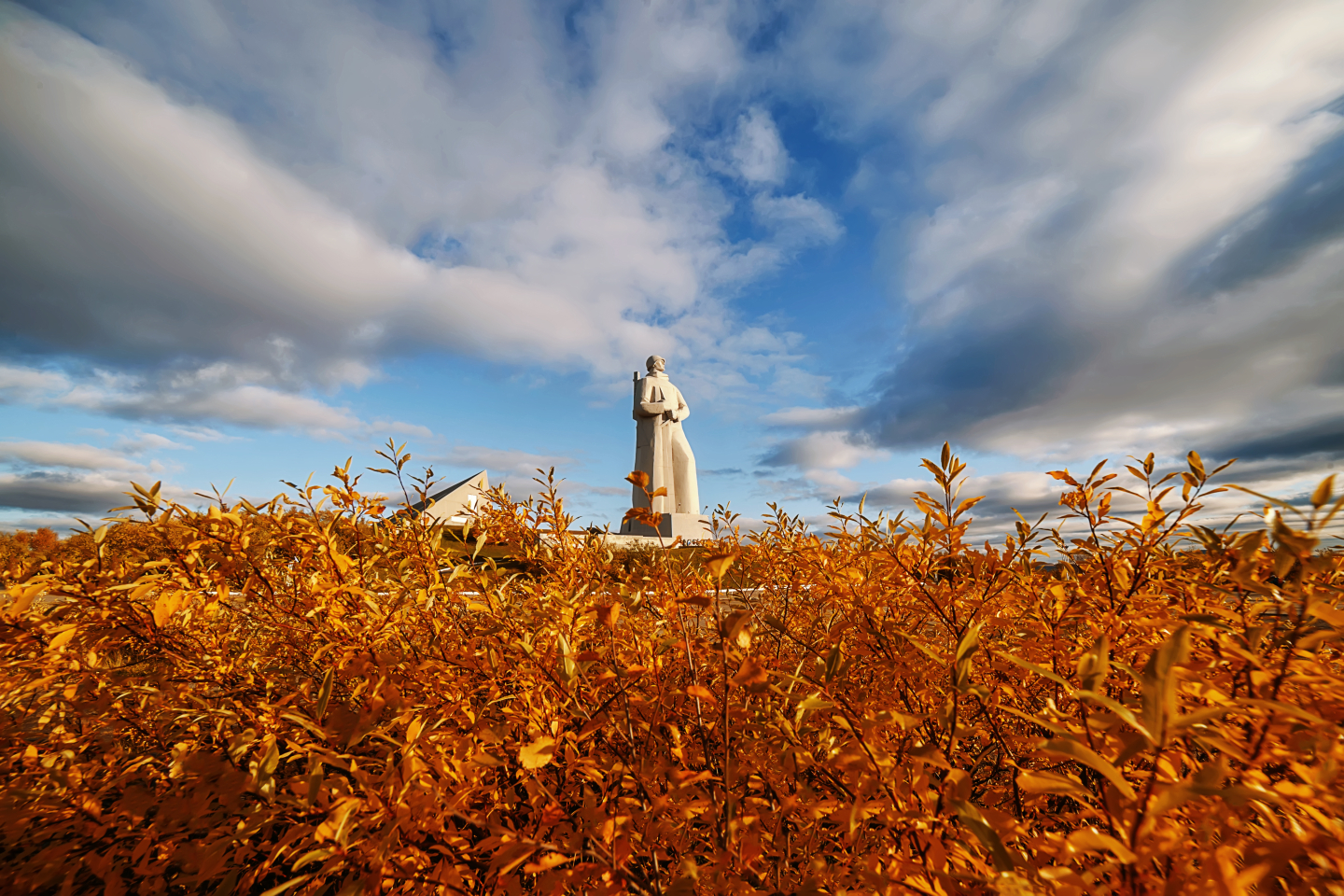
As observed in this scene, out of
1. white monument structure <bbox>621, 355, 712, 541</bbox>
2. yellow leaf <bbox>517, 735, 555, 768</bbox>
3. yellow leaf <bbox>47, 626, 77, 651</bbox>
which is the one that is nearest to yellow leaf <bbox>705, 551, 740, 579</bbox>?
yellow leaf <bbox>517, 735, 555, 768</bbox>

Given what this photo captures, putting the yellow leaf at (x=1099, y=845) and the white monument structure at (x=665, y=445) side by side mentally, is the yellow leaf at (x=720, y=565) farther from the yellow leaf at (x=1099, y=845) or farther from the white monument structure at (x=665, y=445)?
the white monument structure at (x=665, y=445)

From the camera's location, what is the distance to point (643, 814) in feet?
3.56

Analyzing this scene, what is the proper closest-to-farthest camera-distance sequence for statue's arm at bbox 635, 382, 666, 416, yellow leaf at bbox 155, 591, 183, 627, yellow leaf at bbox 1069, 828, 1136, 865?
yellow leaf at bbox 1069, 828, 1136, 865, yellow leaf at bbox 155, 591, 183, 627, statue's arm at bbox 635, 382, 666, 416

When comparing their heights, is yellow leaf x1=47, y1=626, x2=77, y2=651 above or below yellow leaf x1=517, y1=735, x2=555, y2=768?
above

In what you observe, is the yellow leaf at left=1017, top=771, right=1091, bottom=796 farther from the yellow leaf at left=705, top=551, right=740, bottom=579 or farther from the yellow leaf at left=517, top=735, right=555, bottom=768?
the yellow leaf at left=517, top=735, right=555, bottom=768

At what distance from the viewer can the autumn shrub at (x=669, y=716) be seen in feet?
2.30

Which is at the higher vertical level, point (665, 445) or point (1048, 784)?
point (665, 445)

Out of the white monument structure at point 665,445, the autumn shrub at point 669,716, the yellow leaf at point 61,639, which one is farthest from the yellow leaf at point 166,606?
the white monument structure at point 665,445

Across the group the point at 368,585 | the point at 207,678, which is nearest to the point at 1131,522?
the point at 368,585

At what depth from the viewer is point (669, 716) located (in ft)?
4.57

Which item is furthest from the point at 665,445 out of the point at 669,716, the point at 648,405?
the point at 669,716

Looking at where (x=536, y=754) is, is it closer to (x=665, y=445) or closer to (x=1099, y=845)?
(x=1099, y=845)

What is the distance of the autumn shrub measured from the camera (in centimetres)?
70

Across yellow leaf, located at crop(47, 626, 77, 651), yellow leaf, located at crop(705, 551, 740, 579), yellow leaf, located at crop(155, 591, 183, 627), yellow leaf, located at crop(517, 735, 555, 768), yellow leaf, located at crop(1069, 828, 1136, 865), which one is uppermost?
yellow leaf, located at crop(705, 551, 740, 579)
